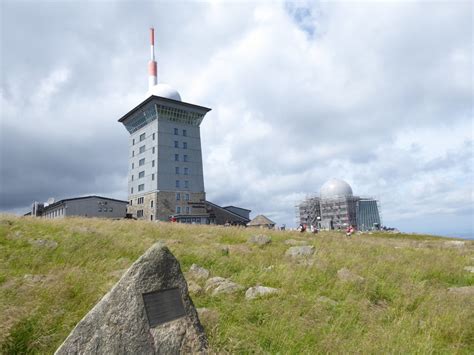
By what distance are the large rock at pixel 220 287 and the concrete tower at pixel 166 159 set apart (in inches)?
2129

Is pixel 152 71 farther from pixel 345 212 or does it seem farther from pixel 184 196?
pixel 345 212

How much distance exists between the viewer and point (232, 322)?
5.59m

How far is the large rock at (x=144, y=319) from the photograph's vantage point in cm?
392

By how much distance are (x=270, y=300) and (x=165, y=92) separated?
69.0 meters

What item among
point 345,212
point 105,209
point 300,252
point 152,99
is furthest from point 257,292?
point 345,212

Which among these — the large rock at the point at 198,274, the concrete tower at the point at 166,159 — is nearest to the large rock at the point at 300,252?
the large rock at the point at 198,274

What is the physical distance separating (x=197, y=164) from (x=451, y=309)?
63394 mm

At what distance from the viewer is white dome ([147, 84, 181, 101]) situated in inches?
2717

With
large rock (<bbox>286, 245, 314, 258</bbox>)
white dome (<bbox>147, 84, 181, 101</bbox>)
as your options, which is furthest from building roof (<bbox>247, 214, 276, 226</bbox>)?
large rock (<bbox>286, 245, 314, 258</bbox>)

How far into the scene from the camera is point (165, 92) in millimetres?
69312

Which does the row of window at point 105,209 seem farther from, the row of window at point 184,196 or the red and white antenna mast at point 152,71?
the red and white antenna mast at point 152,71

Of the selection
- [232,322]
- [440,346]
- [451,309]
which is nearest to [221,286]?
[232,322]

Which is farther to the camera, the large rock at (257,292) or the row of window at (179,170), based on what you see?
the row of window at (179,170)

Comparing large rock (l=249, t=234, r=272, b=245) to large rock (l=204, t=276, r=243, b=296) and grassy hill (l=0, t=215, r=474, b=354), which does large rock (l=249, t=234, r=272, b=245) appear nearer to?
grassy hill (l=0, t=215, r=474, b=354)
